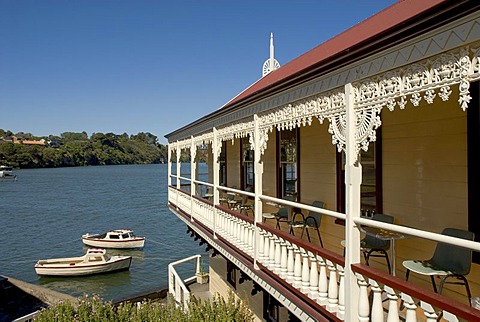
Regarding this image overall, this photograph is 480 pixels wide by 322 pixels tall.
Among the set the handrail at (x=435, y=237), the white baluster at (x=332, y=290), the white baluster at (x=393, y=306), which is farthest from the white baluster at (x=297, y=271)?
the white baluster at (x=393, y=306)

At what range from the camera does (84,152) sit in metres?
139

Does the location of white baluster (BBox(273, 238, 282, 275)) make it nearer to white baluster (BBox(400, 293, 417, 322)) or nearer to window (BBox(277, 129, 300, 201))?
white baluster (BBox(400, 293, 417, 322))

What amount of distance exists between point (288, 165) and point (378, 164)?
328 cm

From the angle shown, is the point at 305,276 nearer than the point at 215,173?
Yes

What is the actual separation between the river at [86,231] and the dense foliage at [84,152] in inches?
2589

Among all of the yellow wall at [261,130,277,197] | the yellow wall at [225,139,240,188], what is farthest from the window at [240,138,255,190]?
the yellow wall at [261,130,277,197]

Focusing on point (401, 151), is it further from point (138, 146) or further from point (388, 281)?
point (138, 146)

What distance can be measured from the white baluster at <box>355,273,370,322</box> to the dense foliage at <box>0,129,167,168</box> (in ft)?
427

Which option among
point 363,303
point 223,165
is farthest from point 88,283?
point 363,303

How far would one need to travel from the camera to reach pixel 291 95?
5.43m

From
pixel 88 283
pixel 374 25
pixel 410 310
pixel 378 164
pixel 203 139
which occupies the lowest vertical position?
pixel 88 283

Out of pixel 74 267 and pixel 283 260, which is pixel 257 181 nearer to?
pixel 283 260

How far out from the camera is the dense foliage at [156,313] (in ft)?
24.4

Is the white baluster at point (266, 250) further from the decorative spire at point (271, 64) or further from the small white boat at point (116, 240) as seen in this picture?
the small white boat at point (116, 240)
